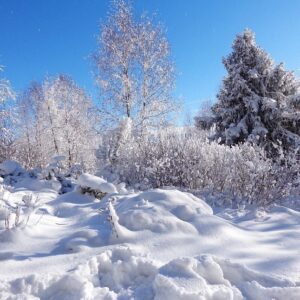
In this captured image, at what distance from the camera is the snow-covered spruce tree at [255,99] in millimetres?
11008

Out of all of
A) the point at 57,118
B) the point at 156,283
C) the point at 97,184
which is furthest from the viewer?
the point at 57,118

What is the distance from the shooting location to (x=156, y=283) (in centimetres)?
216

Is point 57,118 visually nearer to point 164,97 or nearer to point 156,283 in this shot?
point 164,97

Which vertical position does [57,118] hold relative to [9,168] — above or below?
above

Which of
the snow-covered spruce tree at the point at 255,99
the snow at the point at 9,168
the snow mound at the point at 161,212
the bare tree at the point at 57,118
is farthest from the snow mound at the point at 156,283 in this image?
the bare tree at the point at 57,118

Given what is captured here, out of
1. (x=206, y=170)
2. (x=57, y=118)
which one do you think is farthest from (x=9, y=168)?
(x=57, y=118)

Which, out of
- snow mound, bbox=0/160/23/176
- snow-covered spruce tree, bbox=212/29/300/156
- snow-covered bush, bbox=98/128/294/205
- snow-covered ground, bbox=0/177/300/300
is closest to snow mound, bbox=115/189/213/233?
snow-covered ground, bbox=0/177/300/300

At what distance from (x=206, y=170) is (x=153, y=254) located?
338 centimetres

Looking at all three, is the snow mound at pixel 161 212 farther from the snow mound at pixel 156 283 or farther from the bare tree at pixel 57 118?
the bare tree at pixel 57 118

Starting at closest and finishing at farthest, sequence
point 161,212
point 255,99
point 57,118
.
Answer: point 161,212 → point 255,99 → point 57,118

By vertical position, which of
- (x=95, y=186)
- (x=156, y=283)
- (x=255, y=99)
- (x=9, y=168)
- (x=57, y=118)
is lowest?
(x=156, y=283)

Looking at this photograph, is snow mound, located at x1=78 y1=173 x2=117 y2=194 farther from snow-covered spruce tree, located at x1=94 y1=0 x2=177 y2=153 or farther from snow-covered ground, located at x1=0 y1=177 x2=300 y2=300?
snow-covered spruce tree, located at x1=94 y1=0 x2=177 y2=153

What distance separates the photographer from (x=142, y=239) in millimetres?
3061

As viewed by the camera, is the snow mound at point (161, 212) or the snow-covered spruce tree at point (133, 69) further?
the snow-covered spruce tree at point (133, 69)
